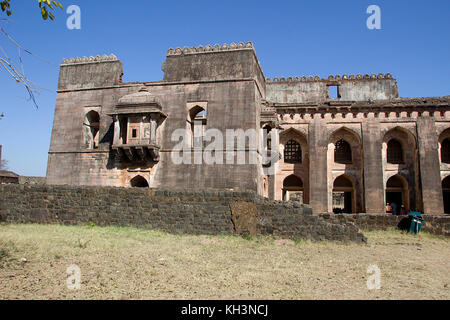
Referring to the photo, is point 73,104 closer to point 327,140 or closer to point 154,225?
point 154,225

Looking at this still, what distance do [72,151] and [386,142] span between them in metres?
19.9

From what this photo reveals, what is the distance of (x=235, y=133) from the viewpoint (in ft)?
52.5

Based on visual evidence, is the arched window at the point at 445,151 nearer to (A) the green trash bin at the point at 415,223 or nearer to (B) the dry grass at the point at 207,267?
(A) the green trash bin at the point at 415,223

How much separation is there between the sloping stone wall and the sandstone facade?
14.6ft

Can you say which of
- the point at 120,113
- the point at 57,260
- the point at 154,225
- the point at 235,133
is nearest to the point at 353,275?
the point at 57,260

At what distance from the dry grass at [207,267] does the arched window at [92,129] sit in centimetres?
853

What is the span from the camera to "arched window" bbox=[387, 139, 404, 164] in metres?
22.7

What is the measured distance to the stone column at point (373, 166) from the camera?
69.3ft

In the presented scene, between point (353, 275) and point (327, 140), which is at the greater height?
point (327, 140)

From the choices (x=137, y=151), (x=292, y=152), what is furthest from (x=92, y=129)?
(x=292, y=152)

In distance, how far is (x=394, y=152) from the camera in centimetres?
2289

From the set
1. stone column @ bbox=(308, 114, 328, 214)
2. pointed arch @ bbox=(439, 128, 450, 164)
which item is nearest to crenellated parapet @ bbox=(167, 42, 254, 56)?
stone column @ bbox=(308, 114, 328, 214)
